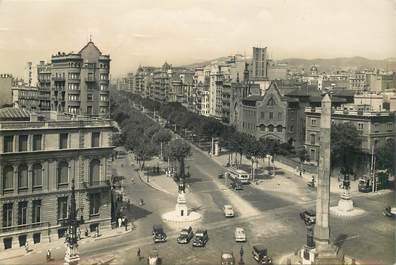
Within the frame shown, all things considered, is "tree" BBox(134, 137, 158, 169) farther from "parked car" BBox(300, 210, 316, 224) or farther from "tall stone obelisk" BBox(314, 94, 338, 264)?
"tall stone obelisk" BBox(314, 94, 338, 264)

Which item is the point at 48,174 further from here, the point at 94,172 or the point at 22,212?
the point at 94,172

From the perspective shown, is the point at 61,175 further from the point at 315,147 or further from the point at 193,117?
the point at 193,117

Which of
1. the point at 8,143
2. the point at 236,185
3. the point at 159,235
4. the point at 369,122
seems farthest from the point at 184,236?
the point at 369,122

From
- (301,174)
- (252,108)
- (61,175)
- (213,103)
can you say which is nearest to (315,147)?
(301,174)

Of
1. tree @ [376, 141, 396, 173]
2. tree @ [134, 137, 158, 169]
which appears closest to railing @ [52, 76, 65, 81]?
tree @ [134, 137, 158, 169]

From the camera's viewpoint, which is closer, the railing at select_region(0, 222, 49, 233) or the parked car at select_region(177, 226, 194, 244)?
the railing at select_region(0, 222, 49, 233)

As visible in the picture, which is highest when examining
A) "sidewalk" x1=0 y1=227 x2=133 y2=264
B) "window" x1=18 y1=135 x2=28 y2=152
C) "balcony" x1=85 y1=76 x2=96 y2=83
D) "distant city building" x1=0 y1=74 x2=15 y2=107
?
"balcony" x1=85 y1=76 x2=96 y2=83

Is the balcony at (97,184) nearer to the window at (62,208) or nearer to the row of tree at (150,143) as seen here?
the window at (62,208)
